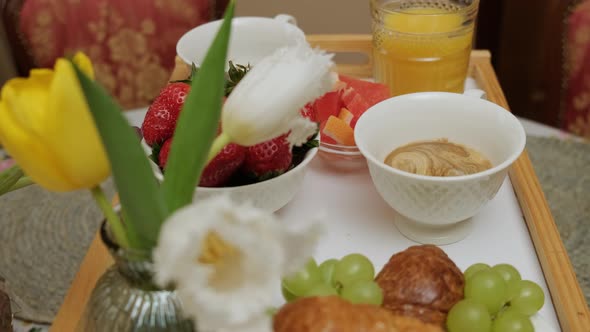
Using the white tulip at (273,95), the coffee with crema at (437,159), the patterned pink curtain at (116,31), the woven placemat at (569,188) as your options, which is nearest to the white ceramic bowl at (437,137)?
the coffee with crema at (437,159)

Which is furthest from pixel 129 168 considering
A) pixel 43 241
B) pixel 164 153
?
pixel 43 241

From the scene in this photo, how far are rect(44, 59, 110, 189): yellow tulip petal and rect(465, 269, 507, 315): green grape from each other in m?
0.35

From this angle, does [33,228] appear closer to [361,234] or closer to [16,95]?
[361,234]

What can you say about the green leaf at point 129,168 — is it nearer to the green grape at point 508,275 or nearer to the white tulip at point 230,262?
the white tulip at point 230,262

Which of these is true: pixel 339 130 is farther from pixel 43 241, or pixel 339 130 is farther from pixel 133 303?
pixel 43 241

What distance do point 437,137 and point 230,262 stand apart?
515 mm

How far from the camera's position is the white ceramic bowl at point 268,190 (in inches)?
27.2

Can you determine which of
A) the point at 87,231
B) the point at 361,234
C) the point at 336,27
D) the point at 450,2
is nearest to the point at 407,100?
the point at 361,234

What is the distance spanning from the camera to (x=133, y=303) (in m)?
0.50

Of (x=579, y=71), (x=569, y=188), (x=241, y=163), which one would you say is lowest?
(x=569, y=188)

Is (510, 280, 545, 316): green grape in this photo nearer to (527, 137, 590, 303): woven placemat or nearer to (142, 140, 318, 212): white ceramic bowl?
(142, 140, 318, 212): white ceramic bowl

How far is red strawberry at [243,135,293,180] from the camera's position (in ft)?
2.30

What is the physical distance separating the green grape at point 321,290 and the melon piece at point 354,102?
0.34 m

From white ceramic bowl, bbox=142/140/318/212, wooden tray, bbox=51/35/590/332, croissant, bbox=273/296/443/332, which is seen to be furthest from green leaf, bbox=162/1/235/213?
wooden tray, bbox=51/35/590/332
